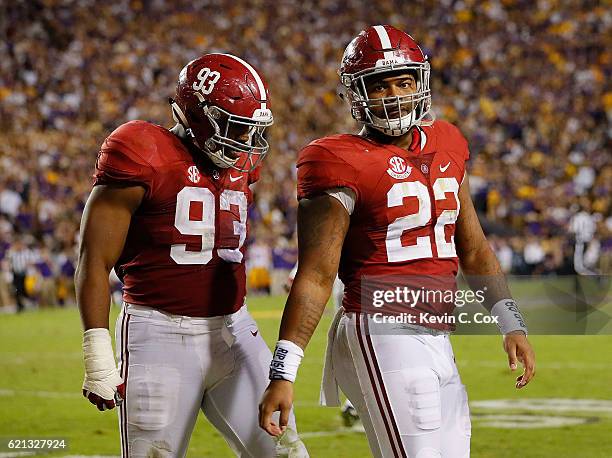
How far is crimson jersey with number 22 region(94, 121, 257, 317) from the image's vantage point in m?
3.33

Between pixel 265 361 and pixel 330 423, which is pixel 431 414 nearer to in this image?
pixel 265 361

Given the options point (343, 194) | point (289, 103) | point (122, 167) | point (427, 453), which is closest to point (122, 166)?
point (122, 167)

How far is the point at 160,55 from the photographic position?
20.0m

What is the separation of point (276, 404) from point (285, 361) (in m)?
0.12

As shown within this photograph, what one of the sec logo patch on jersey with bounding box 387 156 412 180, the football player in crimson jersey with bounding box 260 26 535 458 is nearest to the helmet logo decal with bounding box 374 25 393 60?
the football player in crimson jersey with bounding box 260 26 535 458

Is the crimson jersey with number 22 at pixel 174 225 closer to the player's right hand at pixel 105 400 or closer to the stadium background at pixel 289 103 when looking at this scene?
the player's right hand at pixel 105 400

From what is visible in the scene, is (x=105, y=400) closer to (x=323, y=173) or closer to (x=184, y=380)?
(x=184, y=380)

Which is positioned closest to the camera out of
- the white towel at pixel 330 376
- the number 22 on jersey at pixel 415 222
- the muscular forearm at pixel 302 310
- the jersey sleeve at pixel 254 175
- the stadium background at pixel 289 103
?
the muscular forearm at pixel 302 310

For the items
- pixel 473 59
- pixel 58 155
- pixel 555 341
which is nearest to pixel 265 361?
pixel 555 341

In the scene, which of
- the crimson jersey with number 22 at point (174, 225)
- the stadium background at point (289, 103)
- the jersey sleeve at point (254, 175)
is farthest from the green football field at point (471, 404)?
the stadium background at point (289, 103)

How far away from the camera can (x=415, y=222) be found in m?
3.09

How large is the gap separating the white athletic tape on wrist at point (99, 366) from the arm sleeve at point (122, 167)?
0.46 meters

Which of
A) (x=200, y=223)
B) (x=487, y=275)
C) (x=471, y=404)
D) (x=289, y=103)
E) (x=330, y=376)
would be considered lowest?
(x=289, y=103)

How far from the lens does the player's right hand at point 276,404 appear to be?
2.85 metres
